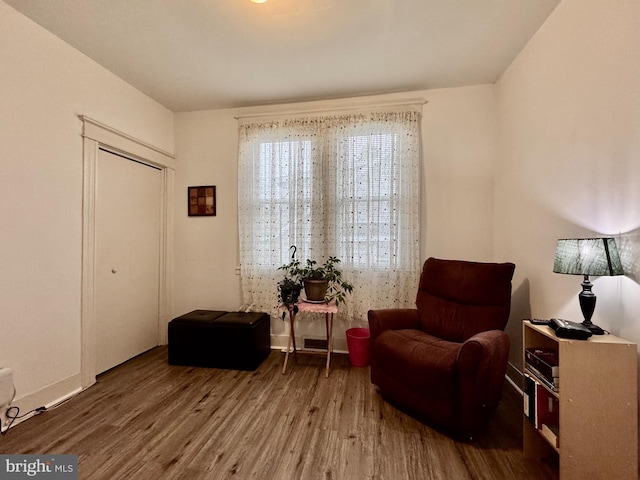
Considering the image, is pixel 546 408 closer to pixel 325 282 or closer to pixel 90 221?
pixel 325 282

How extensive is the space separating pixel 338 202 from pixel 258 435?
2096mm

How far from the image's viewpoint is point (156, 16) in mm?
1969

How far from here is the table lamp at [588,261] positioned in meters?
1.31

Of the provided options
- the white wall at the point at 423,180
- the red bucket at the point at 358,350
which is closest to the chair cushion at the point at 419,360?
the red bucket at the point at 358,350

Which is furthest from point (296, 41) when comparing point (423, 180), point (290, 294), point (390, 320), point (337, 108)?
point (390, 320)

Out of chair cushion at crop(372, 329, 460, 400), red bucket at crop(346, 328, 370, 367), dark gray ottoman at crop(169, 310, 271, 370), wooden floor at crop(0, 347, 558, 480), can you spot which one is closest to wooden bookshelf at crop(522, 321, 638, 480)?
wooden floor at crop(0, 347, 558, 480)

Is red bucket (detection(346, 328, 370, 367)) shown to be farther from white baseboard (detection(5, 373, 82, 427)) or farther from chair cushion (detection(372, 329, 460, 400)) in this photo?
white baseboard (detection(5, 373, 82, 427))

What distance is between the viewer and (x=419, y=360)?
6.15 feet

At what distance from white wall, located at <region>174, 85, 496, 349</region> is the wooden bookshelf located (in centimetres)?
167

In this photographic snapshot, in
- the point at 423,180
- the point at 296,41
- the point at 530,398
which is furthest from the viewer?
the point at 423,180

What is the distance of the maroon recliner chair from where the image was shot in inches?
67.6

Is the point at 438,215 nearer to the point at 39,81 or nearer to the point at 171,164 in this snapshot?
the point at 171,164

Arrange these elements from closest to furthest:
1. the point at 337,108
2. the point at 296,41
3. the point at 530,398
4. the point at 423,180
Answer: the point at 530,398, the point at 296,41, the point at 423,180, the point at 337,108

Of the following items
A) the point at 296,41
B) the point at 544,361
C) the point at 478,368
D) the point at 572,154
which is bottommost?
the point at 478,368
